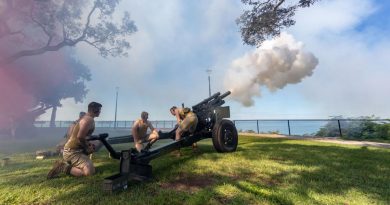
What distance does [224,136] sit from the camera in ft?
22.4

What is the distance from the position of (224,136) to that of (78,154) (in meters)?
3.55

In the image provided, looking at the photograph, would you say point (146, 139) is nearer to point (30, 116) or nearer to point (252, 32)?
point (252, 32)

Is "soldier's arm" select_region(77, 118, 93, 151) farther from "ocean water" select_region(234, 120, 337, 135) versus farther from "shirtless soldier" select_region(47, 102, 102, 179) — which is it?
"ocean water" select_region(234, 120, 337, 135)

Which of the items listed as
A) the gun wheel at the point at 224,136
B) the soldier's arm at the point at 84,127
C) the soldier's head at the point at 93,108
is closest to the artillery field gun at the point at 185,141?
the gun wheel at the point at 224,136

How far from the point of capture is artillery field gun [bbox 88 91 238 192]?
3926 mm

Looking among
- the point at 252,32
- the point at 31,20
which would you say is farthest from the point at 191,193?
the point at 31,20

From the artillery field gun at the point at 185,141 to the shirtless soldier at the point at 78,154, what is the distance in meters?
0.47

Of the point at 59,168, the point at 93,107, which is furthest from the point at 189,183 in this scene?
the point at 59,168

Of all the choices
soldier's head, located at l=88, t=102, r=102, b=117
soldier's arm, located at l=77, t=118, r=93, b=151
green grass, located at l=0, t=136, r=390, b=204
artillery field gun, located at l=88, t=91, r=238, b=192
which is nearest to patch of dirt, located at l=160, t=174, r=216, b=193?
green grass, located at l=0, t=136, r=390, b=204

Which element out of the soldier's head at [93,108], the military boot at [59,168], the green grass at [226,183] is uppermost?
the soldier's head at [93,108]

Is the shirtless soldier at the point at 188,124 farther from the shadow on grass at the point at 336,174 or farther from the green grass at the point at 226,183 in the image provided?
the shadow on grass at the point at 336,174

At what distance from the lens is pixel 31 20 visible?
17516 millimetres

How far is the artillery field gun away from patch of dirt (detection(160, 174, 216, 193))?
17.3 inches

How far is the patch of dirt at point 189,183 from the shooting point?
13.0ft
